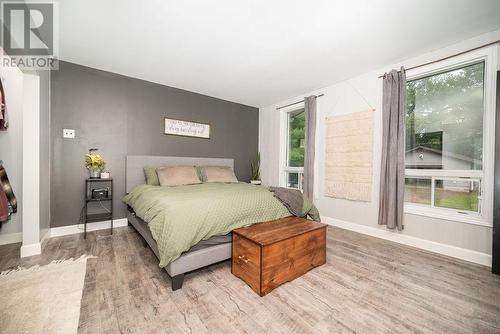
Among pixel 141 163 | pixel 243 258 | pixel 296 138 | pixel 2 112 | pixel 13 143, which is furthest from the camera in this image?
pixel 296 138

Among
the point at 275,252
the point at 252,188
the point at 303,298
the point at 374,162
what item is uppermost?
the point at 374,162

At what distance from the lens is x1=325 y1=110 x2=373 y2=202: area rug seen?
3.05m

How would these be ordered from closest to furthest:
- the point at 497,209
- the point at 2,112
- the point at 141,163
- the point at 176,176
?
the point at 497,209 → the point at 2,112 → the point at 176,176 → the point at 141,163

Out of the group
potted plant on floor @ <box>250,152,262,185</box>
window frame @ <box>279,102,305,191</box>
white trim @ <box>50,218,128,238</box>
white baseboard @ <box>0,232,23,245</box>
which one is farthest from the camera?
potted plant on floor @ <box>250,152,262,185</box>

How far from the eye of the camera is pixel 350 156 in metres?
3.25

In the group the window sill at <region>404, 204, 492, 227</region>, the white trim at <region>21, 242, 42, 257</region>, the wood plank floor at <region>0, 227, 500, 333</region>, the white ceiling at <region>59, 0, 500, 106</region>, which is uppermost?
the white ceiling at <region>59, 0, 500, 106</region>

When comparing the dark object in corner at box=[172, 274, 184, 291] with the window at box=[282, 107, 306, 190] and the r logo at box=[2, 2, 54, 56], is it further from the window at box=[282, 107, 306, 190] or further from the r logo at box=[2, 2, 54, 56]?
the window at box=[282, 107, 306, 190]

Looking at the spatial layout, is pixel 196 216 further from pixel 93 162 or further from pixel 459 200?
pixel 459 200

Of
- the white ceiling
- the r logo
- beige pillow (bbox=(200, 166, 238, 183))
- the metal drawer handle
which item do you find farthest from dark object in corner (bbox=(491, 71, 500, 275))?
the r logo

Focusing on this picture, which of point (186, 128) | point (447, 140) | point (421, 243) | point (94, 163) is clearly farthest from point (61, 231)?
point (447, 140)

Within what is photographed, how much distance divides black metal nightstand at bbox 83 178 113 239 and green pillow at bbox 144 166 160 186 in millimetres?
489

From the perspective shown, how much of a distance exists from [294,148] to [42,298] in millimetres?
4175

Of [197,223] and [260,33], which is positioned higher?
[260,33]

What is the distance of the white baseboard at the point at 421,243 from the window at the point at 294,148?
126 centimetres
